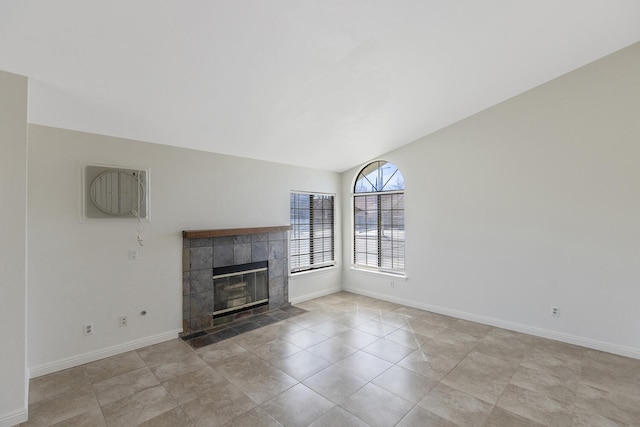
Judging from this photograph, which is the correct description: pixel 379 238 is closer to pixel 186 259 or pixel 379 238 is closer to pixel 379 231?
pixel 379 231

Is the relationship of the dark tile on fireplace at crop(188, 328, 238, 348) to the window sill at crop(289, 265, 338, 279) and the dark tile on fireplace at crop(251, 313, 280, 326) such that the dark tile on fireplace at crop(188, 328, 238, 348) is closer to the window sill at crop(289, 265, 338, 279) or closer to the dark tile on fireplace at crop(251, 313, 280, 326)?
the dark tile on fireplace at crop(251, 313, 280, 326)

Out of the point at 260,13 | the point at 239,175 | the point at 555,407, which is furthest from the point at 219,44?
the point at 555,407

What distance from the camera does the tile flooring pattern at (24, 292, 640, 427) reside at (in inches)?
85.7

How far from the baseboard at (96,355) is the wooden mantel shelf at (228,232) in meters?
1.19

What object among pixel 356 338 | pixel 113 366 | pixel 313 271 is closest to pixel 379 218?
pixel 313 271

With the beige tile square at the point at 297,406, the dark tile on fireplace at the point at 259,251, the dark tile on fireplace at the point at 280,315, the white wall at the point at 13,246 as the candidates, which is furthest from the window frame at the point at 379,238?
the white wall at the point at 13,246

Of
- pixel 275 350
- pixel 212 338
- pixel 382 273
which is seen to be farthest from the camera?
pixel 382 273

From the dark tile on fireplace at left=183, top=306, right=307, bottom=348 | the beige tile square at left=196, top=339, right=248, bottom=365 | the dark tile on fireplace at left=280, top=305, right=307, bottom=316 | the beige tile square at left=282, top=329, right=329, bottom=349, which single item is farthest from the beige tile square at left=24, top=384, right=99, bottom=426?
the dark tile on fireplace at left=280, top=305, right=307, bottom=316

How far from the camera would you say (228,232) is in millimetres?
3984

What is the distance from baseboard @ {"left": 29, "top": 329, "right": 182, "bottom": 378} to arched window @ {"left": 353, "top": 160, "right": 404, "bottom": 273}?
3.35m

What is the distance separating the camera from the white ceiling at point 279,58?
6.25 ft

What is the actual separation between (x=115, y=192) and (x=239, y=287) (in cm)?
200

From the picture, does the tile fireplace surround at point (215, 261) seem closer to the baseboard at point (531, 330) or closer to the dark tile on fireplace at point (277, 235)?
the dark tile on fireplace at point (277, 235)

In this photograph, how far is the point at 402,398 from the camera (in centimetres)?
239
